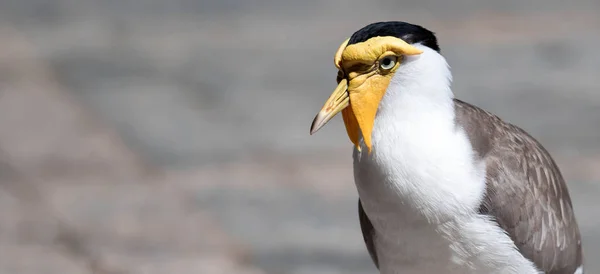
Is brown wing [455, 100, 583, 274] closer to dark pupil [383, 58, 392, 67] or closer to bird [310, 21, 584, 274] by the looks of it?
bird [310, 21, 584, 274]

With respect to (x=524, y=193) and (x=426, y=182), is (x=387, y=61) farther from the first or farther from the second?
(x=524, y=193)

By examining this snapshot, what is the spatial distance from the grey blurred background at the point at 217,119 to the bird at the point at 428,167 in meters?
0.96

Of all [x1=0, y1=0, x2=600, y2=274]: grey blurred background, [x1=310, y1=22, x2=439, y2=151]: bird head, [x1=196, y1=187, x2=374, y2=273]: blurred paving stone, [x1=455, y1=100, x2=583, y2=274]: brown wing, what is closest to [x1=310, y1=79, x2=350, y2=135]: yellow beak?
[x1=310, y1=22, x2=439, y2=151]: bird head

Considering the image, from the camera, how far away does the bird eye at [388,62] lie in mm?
1350

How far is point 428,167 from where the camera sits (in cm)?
139

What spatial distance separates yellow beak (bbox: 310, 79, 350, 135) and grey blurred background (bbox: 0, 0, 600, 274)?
3.83ft

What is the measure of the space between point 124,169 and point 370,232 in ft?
4.09

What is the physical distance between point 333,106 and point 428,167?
186 mm

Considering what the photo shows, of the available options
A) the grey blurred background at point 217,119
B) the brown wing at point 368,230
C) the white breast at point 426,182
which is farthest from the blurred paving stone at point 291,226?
the white breast at point 426,182

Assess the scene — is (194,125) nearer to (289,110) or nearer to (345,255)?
(289,110)

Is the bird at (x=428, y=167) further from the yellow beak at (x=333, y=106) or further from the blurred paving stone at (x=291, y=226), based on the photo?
the blurred paving stone at (x=291, y=226)

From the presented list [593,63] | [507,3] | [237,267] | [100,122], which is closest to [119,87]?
[100,122]

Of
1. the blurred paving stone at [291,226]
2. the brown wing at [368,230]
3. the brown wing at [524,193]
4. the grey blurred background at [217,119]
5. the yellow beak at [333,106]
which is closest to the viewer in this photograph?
the yellow beak at [333,106]

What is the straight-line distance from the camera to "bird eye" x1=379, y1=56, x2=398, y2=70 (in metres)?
1.35
